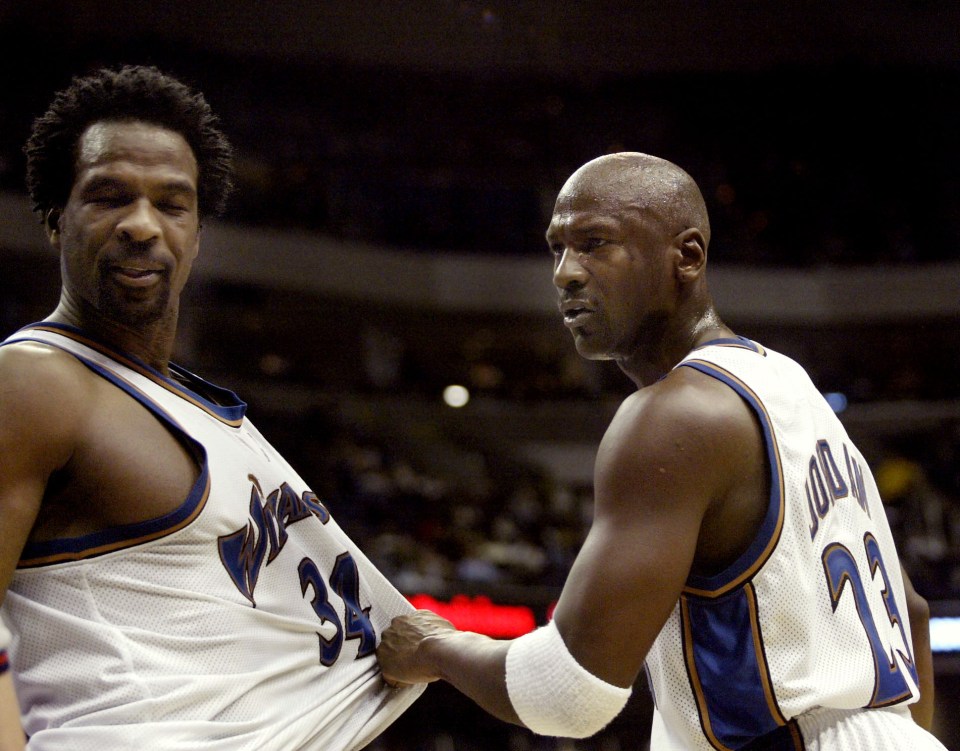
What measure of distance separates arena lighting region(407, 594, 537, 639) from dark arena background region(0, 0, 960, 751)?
1.41 metres

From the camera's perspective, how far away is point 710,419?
6.95 ft

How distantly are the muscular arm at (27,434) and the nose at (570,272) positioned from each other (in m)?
1.10

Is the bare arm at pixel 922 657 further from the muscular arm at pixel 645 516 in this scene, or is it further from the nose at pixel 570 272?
the nose at pixel 570 272

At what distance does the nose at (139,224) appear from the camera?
2.19 metres

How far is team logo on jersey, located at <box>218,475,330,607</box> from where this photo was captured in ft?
7.11

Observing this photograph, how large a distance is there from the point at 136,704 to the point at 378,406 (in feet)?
38.2

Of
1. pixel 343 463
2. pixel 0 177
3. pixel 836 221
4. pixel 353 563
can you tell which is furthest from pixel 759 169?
pixel 353 563

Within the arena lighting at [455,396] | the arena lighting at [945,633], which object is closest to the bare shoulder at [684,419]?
the arena lighting at [945,633]

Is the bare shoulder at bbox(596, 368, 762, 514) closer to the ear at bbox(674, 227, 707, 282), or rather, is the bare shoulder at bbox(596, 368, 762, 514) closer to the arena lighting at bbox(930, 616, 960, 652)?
the ear at bbox(674, 227, 707, 282)

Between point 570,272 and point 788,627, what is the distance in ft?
3.03

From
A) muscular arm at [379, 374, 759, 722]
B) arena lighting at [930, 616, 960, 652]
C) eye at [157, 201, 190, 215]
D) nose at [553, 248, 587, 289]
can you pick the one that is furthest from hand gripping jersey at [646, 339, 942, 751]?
arena lighting at [930, 616, 960, 652]

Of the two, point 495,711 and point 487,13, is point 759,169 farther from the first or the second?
point 495,711

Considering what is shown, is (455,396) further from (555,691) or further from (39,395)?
(39,395)

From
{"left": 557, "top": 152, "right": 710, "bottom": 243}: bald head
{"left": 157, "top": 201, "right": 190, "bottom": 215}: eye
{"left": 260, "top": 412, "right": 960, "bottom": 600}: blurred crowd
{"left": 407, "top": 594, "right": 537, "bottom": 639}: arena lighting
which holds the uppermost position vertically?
{"left": 557, "top": 152, "right": 710, "bottom": 243}: bald head
